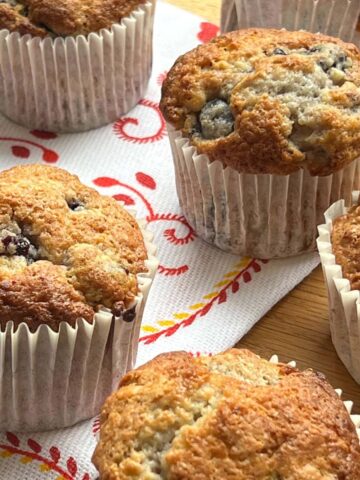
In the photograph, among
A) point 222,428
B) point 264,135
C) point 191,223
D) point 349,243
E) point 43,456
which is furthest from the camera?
point 191,223

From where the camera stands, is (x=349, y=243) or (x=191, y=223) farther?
(x=191, y=223)

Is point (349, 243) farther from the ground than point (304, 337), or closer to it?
farther from the ground

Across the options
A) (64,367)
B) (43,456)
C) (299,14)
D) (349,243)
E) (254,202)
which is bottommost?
(43,456)

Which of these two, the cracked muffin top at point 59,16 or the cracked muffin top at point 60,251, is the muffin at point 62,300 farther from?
the cracked muffin top at point 59,16

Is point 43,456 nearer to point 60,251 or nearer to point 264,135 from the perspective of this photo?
point 60,251

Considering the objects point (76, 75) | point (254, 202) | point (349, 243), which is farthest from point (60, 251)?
point (76, 75)
